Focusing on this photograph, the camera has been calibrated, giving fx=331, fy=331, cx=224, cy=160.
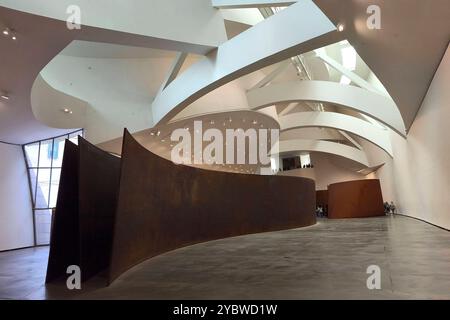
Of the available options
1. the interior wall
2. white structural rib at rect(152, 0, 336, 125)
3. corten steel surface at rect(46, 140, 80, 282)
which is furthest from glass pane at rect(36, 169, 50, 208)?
the interior wall

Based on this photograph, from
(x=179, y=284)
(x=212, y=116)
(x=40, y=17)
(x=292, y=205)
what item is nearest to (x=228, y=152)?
(x=212, y=116)

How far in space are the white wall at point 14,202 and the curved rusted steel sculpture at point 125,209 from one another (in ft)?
29.0

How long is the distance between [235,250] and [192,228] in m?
1.71

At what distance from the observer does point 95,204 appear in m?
5.17

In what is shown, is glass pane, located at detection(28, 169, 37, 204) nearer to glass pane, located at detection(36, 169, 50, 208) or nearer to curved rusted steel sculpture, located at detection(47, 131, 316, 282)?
glass pane, located at detection(36, 169, 50, 208)

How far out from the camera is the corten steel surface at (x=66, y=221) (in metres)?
4.85

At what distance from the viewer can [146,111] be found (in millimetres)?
15477

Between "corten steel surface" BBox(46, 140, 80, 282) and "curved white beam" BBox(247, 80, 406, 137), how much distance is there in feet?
38.6

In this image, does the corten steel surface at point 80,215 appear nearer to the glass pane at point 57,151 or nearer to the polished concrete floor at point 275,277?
the polished concrete floor at point 275,277

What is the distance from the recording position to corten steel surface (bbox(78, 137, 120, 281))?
4.72 metres

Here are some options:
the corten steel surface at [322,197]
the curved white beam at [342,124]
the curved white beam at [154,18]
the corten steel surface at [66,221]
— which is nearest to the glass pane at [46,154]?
the curved white beam at [154,18]

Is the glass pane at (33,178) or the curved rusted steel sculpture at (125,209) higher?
the glass pane at (33,178)
